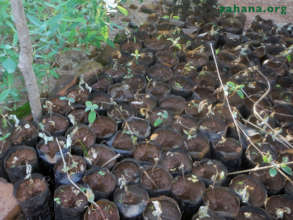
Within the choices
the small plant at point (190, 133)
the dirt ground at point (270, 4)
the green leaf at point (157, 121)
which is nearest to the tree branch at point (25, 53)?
the green leaf at point (157, 121)

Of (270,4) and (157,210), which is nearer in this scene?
(157,210)

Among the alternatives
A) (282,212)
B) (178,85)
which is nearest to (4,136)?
(178,85)

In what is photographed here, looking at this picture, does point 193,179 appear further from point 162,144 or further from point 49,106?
point 49,106

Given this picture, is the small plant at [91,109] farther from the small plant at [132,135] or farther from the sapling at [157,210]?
the sapling at [157,210]

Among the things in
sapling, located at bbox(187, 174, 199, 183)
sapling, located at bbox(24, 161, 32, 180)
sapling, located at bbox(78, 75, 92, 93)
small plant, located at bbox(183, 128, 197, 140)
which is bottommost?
sapling, located at bbox(187, 174, 199, 183)

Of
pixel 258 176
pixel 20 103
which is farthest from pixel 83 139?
pixel 258 176

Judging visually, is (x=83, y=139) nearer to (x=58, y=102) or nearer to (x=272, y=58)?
(x=58, y=102)

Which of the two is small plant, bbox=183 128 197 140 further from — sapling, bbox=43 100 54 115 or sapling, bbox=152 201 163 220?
sapling, bbox=43 100 54 115

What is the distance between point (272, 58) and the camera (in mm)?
2252

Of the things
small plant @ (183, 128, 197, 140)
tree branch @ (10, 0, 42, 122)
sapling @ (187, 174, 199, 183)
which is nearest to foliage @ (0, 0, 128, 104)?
tree branch @ (10, 0, 42, 122)

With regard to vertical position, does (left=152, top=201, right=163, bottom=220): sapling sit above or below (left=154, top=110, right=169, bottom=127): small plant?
below

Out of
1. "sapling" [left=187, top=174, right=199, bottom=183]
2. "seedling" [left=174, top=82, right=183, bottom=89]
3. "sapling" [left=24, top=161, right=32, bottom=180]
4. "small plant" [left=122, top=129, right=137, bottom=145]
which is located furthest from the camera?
"seedling" [left=174, top=82, right=183, bottom=89]

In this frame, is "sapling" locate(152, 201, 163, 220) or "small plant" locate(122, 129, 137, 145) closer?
"sapling" locate(152, 201, 163, 220)

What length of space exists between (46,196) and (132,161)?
435 mm
